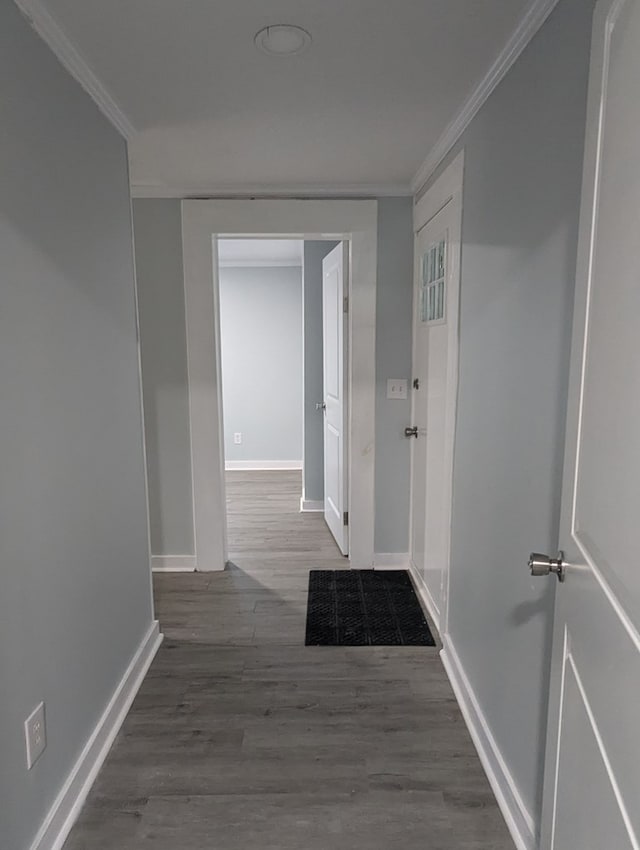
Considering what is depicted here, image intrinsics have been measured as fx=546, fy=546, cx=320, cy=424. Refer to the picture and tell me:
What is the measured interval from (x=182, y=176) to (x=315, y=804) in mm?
2704

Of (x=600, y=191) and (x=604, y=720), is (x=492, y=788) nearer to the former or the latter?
(x=604, y=720)

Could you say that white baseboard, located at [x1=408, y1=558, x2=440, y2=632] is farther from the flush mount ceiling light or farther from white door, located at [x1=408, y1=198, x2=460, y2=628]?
the flush mount ceiling light

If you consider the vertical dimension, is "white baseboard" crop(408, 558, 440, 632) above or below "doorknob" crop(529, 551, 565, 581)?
below

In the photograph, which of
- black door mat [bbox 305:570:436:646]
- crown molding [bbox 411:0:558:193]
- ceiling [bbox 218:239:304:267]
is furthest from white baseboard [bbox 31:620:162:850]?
ceiling [bbox 218:239:304:267]

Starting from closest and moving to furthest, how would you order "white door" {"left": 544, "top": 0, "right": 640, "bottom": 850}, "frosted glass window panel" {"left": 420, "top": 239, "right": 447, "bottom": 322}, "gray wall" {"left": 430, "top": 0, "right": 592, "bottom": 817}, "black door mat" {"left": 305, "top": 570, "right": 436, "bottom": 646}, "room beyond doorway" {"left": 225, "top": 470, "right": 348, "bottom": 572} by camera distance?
"white door" {"left": 544, "top": 0, "right": 640, "bottom": 850}, "gray wall" {"left": 430, "top": 0, "right": 592, "bottom": 817}, "frosted glass window panel" {"left": 420, "top": 239, "right": 447, "bottom": 322}, "black door mat" {"left": 305, "top": 570, "right": 436, "bottom": 646}, "room beyond doorway" {"left": 225, "top": 470, "right": 348, "bottom": 572}

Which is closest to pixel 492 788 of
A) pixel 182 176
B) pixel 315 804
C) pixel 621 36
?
pixel 315 804

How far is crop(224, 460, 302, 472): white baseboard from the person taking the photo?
5.91 m

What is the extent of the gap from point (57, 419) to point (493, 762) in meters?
1.65

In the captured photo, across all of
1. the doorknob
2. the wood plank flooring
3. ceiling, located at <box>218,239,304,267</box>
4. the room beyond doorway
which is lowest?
the wood plank flooring

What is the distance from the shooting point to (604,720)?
0.84 m

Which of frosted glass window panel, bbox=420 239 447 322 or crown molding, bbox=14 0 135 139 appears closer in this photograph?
crown molding, bbox=14 0 135 139

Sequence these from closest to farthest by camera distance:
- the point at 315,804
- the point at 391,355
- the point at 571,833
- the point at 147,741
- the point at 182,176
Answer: the point at 571,833 → the point at 315,804 → the point at 147,741 → the point at 182,176 → the point at 391,355

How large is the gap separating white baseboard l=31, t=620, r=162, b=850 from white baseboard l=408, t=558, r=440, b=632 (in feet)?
4.27

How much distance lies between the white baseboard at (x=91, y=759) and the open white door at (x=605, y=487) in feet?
4.11
